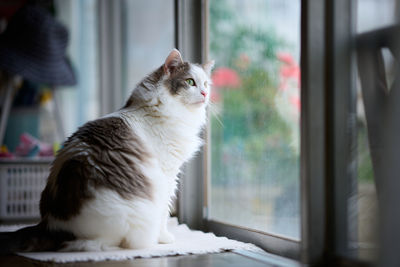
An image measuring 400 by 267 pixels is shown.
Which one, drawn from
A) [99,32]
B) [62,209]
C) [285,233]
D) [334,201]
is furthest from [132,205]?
[99,32]

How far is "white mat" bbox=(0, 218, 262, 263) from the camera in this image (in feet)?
4.78

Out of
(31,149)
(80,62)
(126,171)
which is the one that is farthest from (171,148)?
(80,62)

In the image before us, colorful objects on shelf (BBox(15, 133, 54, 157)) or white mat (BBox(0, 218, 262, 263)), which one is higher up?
colorful objects on shelf (BBox(15, 133, 54, 157))

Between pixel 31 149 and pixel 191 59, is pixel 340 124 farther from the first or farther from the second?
pixel 31 149

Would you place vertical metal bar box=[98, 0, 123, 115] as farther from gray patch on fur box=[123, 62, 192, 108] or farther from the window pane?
gray patch on fur box=[123, 62, 192, 108]

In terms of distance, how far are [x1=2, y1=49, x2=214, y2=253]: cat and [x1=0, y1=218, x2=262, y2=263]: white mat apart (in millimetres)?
40

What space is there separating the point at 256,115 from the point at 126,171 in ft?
1.99

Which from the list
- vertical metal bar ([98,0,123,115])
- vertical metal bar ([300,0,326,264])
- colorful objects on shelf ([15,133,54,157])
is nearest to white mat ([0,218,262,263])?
vertical metal bar ([300,0,326,264])

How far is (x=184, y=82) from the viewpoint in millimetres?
1834

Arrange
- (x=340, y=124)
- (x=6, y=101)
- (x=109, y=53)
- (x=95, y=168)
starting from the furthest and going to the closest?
(x=109, y=53) < (x=6, y=101) < (x=95, y=168) < (x=340, y=124)

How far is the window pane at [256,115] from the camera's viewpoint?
65.1 inches

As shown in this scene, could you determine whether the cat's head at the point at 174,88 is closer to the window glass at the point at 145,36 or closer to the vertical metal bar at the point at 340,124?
the vertical metal bar at the point at 340,124

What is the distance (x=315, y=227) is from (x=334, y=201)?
0.10 metres

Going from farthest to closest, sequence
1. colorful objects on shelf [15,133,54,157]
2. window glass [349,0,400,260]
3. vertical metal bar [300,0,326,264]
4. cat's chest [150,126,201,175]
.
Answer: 1. colorful objects on shelf [15,133,54,157]
2. cat's chest [150,126,201,175]
3. vertical metal bar [300,0,326,264]
4. window glass [349,0,400,260]
